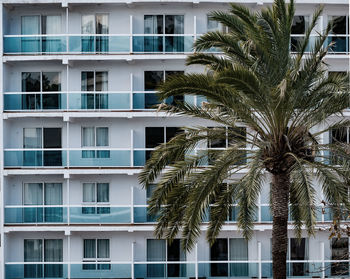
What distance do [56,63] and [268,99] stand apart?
48.1 feet

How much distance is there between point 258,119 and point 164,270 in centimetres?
1243

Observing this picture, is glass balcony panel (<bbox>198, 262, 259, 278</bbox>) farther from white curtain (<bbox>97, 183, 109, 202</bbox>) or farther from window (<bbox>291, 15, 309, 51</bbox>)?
window (<bbox>291, 15, 309, 51</bbox>)

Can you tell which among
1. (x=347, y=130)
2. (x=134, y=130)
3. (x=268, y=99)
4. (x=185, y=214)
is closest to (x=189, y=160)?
(x=185, y=214)

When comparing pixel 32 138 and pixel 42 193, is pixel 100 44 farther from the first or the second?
pixel 42 193

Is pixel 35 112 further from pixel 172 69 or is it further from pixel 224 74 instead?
pixel 224 74

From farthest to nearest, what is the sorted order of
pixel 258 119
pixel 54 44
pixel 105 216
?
pixel 54 44 → pixel 105 216 → pixel 258 119

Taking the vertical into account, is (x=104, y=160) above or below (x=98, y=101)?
below

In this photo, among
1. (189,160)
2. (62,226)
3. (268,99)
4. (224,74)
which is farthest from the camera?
(62,226)

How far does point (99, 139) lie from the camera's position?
33000 millimetres

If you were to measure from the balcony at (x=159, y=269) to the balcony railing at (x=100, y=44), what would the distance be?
905 cm

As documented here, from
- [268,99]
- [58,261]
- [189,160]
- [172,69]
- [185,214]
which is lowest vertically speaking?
[58,261]

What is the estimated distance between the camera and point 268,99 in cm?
2061

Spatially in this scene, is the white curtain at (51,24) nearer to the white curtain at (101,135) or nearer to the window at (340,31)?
the white curtain at (101,135)

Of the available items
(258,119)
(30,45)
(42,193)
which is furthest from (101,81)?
(258,119)
